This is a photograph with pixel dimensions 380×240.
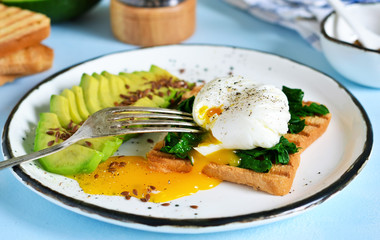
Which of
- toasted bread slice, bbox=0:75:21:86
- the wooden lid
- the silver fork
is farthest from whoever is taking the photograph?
the wooden lid

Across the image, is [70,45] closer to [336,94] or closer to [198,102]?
[198,102]

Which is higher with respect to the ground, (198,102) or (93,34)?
(198,102)

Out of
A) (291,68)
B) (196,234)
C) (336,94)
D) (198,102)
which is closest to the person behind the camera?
(196,234)

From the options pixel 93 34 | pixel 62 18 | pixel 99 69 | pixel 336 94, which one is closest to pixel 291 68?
pixel 336 94

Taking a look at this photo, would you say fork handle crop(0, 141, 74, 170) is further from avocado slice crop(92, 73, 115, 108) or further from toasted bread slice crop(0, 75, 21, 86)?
toasted bread slice crop(0, 75, 21, 86)

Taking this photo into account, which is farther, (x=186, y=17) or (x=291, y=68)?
(x=186, y=17)

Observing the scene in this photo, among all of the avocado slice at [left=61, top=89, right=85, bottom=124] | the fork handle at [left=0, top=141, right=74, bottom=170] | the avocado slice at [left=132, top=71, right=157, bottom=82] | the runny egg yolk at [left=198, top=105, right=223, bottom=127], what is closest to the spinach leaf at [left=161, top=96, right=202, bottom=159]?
the runny egg yolk at [left=198, top=105, right=223, bottom=127]

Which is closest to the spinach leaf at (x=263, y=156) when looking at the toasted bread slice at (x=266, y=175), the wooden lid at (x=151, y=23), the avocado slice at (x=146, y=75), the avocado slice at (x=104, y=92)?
the toasted bread slice at (x=266, y=175)
